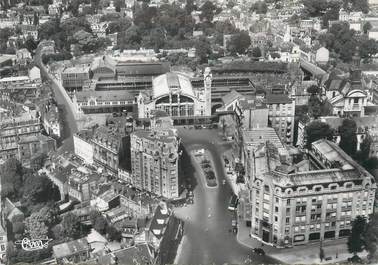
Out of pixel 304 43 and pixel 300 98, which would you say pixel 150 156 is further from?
pixel 304 43

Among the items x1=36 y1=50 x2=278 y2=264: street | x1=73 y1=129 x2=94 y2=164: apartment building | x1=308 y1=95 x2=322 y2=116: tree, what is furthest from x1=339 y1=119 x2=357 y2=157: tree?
x1=73 y1=129 x2=94 y2=164: apartment building

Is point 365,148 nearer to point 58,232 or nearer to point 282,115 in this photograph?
point 282,115

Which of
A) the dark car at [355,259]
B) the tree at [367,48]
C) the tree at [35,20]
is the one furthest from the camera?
the tree at [35,20]

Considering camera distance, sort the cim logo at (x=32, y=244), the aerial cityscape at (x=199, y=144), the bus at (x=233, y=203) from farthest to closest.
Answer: the bus at (x=233, y=203)
the aerial cityscape at (x=199, y=144)
the cim logo at (x=32, y=244)

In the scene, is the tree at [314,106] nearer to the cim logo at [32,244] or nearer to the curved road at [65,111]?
the curved road at [65,111]

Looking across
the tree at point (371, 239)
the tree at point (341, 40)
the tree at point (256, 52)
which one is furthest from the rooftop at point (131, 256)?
the tree at point (256, 52)

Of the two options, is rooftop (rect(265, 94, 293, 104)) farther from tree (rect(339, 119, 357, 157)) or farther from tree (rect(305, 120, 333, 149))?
tree (rect(339, 119, 357, 157))
